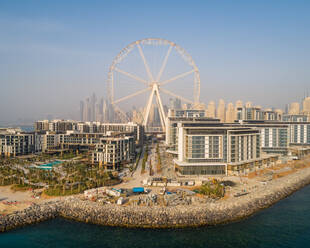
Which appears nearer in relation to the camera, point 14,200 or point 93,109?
point 14,200

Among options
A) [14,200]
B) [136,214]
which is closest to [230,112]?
[136,214]

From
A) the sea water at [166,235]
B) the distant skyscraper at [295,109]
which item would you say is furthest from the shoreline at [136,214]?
the distant skyscraper at [295,109]

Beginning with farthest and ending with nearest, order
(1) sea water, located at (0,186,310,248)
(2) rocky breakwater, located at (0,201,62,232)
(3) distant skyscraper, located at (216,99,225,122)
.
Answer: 1. (3) distant skyscraper, located at (216,99,225,122)
2. (2) rocky breakwater, located at (0,201,62,232)
3. (1) sea water, located at (0,186,310,248)

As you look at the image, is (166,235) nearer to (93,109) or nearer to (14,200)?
(14,200)

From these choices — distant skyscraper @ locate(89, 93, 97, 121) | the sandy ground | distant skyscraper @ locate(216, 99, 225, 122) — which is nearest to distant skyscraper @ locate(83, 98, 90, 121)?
distant skyscraper @ locate(89, 93, 97, 121)

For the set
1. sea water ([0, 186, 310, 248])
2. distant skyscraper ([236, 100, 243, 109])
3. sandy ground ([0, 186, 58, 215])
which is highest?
distant skyscraper ([236, 100, 243, 109])

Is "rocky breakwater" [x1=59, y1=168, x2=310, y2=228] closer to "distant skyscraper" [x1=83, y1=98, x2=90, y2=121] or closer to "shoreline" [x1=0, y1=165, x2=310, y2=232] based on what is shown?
"shoreline" [x1=0, y1=165, x2=310, y2=232]

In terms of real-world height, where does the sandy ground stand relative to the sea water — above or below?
above
